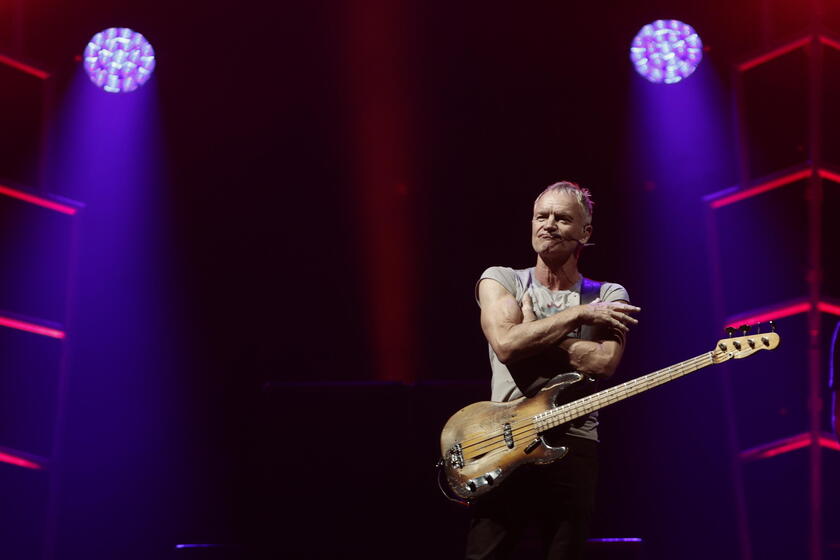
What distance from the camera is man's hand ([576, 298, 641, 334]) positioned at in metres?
3.10

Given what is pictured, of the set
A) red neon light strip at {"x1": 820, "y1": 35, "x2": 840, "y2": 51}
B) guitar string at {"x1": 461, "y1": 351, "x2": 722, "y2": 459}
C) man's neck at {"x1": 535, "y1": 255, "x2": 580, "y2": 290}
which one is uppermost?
red neon light strip at {"x1": 820, "y1": 35, "x2": 840, "y2": 51}

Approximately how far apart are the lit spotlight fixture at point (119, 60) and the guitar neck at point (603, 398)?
455cm

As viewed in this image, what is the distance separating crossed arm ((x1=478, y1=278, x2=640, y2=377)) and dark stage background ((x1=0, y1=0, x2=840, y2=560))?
3061mm

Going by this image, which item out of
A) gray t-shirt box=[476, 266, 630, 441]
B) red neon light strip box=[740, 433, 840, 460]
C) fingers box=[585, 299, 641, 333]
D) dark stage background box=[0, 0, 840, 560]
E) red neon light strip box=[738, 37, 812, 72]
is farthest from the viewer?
red neon light strip box=[738, 37, 812, 72]

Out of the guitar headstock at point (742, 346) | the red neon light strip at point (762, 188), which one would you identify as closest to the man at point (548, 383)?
the guitar headstock at point (742, 346)

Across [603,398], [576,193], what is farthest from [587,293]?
[603,398]

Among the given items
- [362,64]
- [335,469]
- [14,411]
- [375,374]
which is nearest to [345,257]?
[375,374]

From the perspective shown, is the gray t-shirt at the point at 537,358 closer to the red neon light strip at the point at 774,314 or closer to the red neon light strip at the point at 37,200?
the red neon light strip at the point at 774,314

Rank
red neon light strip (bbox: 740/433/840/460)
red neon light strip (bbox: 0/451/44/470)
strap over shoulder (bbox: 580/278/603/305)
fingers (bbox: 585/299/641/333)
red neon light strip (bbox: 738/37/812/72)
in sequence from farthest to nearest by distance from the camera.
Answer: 1. red neon light strip (bbox: 738/37/812/72)
2. red neon light strip (bbox: 740/433/840/460)
3. red neon light strip (bbox: 0/451/44/470)
4. strap over shoulder (bbox: 580/278/603/305)
5. fingers (bbox: 585/299/641/333)

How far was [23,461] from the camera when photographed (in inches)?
239

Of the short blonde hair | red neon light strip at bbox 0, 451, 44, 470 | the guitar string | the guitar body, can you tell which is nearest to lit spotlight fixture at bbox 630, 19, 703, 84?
the short blonde hair

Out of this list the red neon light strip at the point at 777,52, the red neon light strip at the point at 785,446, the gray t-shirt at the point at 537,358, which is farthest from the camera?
the red neon light strip at the point at 777,52

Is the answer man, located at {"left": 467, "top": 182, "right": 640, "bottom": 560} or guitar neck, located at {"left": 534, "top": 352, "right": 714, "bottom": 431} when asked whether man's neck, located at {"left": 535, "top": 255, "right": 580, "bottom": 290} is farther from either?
guitar neck, located at {"left": 534, "top": 352, "right": 714, "bottom": 431}

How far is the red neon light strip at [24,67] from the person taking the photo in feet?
21.0
